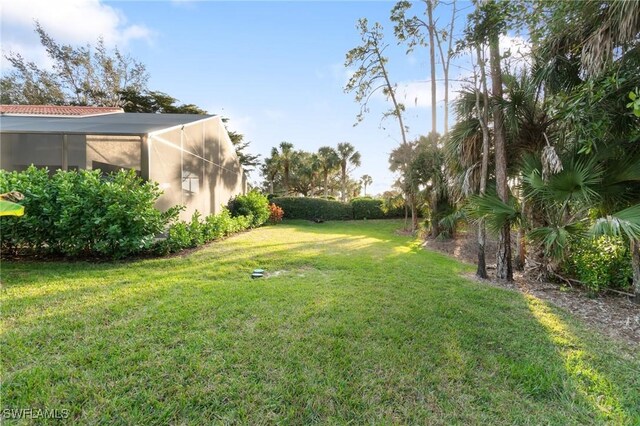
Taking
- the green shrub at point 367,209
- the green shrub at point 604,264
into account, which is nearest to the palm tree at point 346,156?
the green shrub at point 367,209

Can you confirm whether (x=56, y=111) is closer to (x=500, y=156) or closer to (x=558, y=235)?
(x=500, y=156)

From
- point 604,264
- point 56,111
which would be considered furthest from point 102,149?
point 604,264

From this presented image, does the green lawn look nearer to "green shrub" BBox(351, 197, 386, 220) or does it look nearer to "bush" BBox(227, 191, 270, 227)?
"bush" BBox(227, 191, 270, 227)

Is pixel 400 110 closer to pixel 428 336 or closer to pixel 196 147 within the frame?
pixel 196 147

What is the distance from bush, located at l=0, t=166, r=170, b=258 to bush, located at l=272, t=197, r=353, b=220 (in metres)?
15.2

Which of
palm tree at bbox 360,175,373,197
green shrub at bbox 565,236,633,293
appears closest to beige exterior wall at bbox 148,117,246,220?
green shrub at bbox 565,236,633,293

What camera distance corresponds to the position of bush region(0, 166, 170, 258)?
5.00 metres

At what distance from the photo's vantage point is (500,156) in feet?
18.0

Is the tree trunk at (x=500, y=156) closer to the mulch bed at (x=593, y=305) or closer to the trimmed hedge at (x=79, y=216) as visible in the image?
the mulch bed at (x=593, y=305)

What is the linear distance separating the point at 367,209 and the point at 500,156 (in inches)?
644

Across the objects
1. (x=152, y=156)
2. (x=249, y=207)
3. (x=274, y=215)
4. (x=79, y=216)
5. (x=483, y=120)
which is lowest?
(x=274, y=215)

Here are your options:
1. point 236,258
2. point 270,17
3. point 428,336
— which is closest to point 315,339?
point 428,336

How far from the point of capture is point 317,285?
457 centimetres

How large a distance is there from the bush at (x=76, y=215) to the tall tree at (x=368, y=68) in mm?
9275
